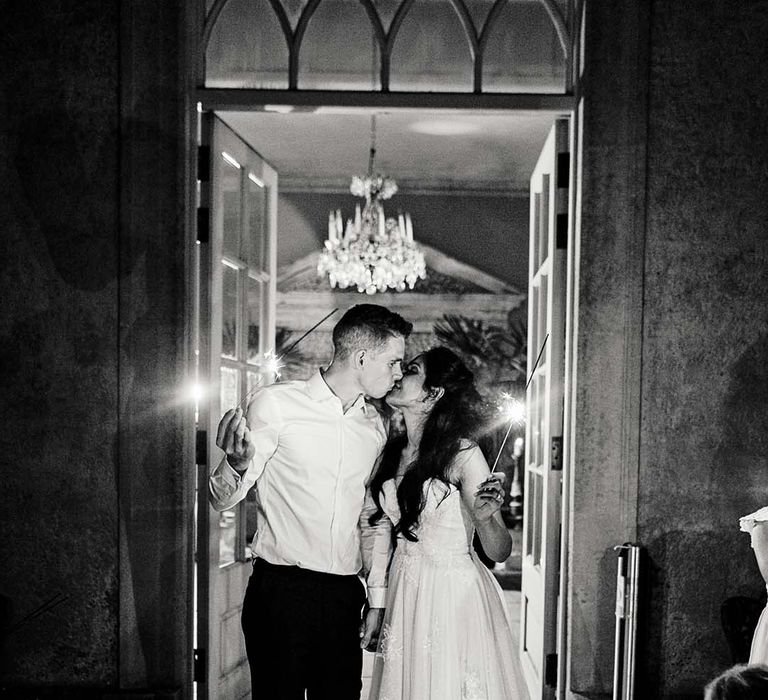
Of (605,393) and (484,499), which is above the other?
(605,393)

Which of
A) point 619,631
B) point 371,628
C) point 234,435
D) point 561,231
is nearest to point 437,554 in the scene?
point 371,628

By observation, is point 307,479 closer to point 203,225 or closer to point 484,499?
point 484,499

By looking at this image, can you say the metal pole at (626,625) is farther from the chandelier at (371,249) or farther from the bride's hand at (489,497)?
the chandelier at (371,249)

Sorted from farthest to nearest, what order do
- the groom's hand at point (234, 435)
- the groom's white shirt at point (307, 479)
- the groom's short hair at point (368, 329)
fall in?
1. the groom's short hair at point (368, 329)
2. the groom's white shirt at point (307, 479)
3. the groom's hand at point (234, 435)

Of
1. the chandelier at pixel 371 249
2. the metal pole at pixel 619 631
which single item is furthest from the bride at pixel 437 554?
the chandelier at pixel 371 249

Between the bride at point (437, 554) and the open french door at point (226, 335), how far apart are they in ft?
2.53

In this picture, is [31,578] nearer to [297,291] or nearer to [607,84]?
[607,84]

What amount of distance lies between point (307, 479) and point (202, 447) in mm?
706

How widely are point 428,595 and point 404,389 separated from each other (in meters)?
0.71

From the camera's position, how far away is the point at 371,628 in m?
3.15

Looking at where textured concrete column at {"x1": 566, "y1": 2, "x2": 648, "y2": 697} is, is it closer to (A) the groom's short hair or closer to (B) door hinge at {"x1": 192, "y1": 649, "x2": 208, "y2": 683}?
(A) the groom's short hair

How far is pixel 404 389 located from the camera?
3.34 m

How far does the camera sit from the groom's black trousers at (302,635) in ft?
9.95

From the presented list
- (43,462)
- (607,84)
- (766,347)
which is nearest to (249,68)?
(607,84)
